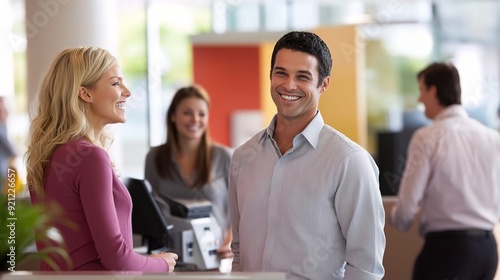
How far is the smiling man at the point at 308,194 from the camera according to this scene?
283 centimetres

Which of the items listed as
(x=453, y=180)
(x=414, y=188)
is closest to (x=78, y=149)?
(x=414, y=188)

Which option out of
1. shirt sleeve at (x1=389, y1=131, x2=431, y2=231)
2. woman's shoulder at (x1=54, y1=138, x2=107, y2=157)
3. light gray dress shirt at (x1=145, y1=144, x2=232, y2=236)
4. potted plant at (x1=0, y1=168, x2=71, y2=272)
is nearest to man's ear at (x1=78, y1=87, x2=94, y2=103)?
woman's shoulder at (x1=54, y1=138, x2=107, y2=157)

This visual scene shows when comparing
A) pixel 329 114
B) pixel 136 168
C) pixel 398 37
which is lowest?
pixel 136 168

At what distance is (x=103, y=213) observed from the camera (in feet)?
8.77

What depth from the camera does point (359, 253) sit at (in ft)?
9.23

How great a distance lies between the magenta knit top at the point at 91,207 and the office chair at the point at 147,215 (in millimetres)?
1220

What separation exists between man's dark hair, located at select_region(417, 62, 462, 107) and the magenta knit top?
2.40 metres

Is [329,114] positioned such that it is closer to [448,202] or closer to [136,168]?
[136,168]

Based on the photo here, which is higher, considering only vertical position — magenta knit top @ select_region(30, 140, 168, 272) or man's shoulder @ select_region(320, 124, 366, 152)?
man's shoulder @ select_region(320, 124, 366, 152)

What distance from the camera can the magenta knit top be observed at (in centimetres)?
268

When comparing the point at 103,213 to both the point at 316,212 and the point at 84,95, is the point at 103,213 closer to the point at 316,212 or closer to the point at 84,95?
the point at 84,95

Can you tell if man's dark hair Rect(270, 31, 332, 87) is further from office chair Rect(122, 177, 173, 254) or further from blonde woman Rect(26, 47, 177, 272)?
office chair Rect(122, 177, 173, 254)

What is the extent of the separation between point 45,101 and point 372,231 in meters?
1.16

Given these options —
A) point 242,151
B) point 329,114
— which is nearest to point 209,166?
point 242,151
